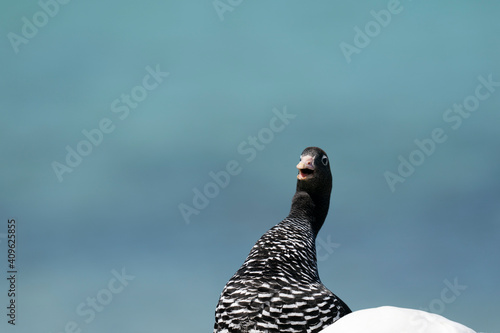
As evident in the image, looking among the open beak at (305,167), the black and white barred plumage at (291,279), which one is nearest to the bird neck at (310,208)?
the black and white barred plumage at (291,279)

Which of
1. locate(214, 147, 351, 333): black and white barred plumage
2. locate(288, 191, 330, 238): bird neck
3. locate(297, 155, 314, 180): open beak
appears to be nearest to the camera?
locate(214, 147, 351, 333): black and white barred plumage

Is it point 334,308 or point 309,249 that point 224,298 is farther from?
point 309,249

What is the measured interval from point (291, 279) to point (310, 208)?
2033 mm

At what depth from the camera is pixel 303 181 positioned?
28.9 ft

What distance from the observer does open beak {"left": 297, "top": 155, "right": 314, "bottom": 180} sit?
8.69 metres

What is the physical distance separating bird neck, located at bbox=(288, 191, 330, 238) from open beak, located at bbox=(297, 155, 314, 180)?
26 cm

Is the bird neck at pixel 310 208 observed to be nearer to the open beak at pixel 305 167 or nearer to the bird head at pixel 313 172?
the bird head at pixel 313 172

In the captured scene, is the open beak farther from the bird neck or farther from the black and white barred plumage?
the bird neck

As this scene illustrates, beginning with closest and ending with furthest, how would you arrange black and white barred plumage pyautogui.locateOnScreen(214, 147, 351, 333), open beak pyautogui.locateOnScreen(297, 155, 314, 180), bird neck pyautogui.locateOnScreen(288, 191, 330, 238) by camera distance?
black and white barred plumage pyautogui.locateOnScreen(214, 147, 351, 333) < open beak pyautogui.locateOnScreen(297, 155, 314, 180) < bird neck pyautogui.locateOnScreen(288, 191, 330, 238)

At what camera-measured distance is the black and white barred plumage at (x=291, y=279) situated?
6266mm

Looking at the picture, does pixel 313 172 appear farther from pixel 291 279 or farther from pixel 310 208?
pixel 291 279

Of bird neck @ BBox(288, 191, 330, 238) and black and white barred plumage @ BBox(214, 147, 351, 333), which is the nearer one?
black and white barred plumage @ BBox(214, 147, 351, 333)

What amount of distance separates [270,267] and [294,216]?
162cm

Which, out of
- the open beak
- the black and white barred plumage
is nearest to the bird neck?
the black and white barred plumage
